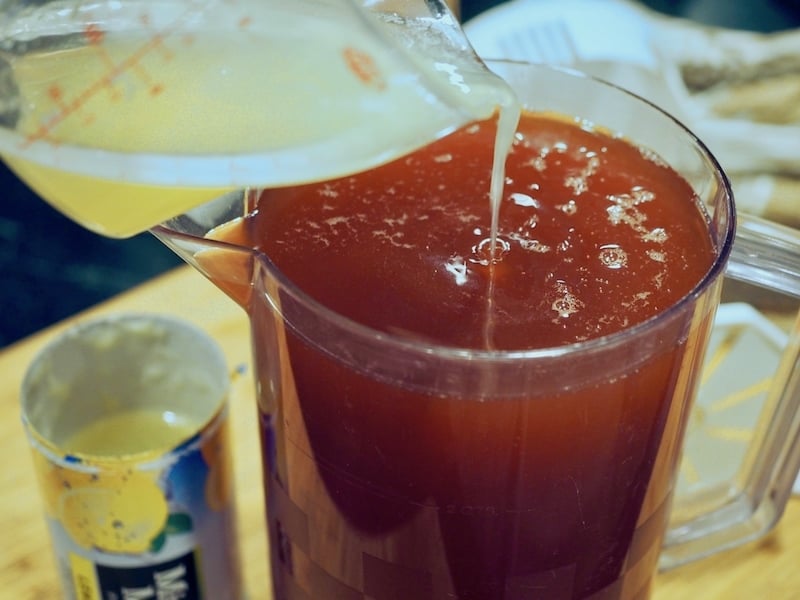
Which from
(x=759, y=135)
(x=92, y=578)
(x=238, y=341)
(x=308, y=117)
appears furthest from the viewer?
(x=759, y=135)

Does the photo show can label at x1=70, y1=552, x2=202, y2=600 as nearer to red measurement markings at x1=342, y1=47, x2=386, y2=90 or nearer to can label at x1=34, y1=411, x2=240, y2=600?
can label at x1=34, y1=411, x2=240, y2=600

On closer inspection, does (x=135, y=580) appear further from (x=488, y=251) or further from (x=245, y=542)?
(x=488, y=251)

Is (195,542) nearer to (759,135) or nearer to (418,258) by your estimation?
(418,258)

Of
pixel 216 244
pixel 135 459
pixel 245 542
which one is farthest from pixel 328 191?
pixel 245 542

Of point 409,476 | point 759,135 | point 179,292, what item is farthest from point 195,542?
point 759,135

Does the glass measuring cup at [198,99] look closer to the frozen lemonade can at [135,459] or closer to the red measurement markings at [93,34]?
→ the red measurement markings at [93,34]

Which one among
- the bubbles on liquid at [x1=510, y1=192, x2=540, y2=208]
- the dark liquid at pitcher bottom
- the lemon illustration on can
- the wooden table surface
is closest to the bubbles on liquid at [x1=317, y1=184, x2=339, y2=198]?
the dark liquid at pitcher bottom

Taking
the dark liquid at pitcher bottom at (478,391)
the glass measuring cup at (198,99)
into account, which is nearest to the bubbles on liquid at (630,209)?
the dark liquid at pitcher bottom at (478,391)
